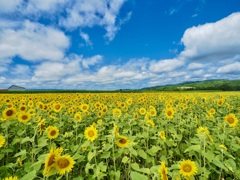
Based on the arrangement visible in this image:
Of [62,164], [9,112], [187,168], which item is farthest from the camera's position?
[9,112]

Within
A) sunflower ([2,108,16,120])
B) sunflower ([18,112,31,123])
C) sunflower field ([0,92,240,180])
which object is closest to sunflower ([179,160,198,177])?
sunflower field ([0,92,240,180])

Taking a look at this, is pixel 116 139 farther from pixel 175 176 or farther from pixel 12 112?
pixel 12 112

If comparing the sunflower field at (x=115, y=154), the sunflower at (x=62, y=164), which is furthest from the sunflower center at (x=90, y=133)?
the sunflower at (x=62, y=164)

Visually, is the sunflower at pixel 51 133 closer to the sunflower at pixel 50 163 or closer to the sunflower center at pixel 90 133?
the sunflower center at pixel 90 133

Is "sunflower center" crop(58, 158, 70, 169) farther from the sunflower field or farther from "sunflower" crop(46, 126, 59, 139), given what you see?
"sunflower" crop(46, 126, 59, 139)

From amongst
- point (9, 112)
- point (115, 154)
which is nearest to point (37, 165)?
point (115, 154)

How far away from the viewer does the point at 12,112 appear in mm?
5090

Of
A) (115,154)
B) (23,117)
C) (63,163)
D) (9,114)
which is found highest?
(9,114)

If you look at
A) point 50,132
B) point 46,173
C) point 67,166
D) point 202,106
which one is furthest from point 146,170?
point 202,106

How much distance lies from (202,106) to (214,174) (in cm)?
720

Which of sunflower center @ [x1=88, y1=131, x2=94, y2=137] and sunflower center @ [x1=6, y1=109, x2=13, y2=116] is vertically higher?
sunflower center @ [x1=6, y1=109, x2=13, y2=116]

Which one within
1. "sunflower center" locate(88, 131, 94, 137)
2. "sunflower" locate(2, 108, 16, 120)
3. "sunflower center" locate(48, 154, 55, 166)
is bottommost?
"sunflower center" locate(88, 131, 94, 137)

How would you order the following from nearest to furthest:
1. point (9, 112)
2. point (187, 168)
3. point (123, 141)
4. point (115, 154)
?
point (187, 168), point (123, 141), point (115, 154), point (9, 112)

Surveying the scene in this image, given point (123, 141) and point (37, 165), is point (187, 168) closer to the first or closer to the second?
point (123, 141)
